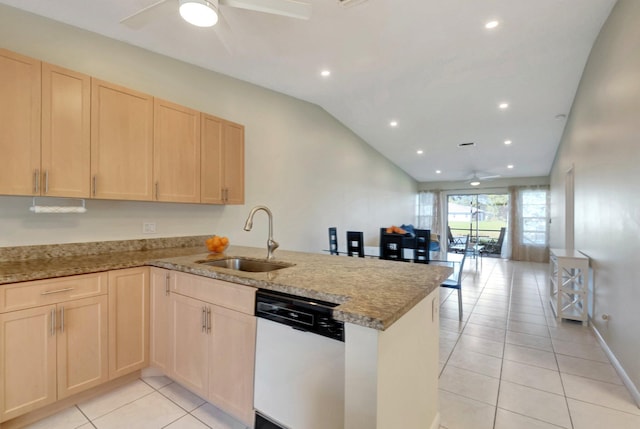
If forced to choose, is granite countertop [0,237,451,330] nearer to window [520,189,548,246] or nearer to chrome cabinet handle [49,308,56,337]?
chrome cabinet handle [49,308,56,337]

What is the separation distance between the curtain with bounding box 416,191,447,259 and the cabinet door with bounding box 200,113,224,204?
27.3 feet

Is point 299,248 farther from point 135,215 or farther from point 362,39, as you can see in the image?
point 362,39

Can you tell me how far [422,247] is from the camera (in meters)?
3.53

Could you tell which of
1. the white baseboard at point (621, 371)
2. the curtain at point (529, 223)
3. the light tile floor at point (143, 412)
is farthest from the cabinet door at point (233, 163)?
the curtain at point (529, 223)

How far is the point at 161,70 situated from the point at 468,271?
6.59m

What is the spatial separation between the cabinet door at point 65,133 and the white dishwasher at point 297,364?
5.30 ft

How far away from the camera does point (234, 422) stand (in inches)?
67.2

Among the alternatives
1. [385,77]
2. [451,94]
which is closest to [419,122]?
[451,94]

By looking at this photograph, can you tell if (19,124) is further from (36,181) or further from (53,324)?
(53,324)

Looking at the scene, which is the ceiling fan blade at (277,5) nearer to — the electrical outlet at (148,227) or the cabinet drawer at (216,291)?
the cabinet drawer at (216,291)

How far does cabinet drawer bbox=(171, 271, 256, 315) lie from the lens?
150 cm

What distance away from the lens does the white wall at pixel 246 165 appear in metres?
2.14

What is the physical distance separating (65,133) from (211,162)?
1.11m

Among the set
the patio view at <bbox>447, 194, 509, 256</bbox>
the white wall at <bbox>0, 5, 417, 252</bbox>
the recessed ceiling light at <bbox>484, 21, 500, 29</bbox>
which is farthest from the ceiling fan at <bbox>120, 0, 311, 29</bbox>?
the patio view at <bbox>447, 194, 509, 256</bbox>
